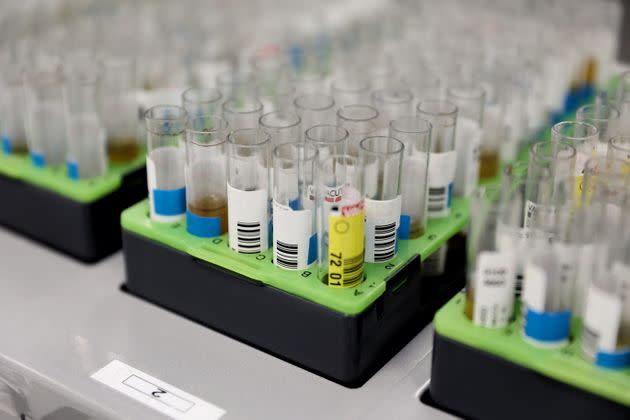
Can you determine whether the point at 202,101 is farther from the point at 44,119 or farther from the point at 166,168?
the point at 44,119

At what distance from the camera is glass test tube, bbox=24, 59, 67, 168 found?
1565mm

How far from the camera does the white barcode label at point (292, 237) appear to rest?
1.21 metres

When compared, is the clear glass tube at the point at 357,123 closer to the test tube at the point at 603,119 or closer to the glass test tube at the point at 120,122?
the test tube at the point at 603,119

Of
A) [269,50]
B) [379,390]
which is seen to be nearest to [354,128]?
[379,390]

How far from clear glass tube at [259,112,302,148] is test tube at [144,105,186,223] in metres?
0.14

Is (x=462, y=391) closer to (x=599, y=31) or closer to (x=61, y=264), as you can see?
(x=61, y=264)

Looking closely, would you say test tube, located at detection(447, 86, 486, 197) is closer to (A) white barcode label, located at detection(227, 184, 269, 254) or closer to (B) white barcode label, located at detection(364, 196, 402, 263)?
(B) white barcode label, located at detection(364, 196, 402, 263)

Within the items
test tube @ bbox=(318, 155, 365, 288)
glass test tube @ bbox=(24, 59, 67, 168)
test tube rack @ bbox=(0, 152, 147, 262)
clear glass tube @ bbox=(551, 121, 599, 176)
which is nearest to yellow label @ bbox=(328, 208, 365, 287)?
test tube @ bbox=(318, 155, 365, 288)

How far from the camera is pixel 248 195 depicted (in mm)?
1255

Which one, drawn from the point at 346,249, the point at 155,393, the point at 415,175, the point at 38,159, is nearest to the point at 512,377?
the point at 346,249

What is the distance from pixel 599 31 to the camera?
2049 millimetres

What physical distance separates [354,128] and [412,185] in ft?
0.48

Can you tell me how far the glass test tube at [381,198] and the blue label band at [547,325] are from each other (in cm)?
26

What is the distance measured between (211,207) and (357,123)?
11.2 inches
